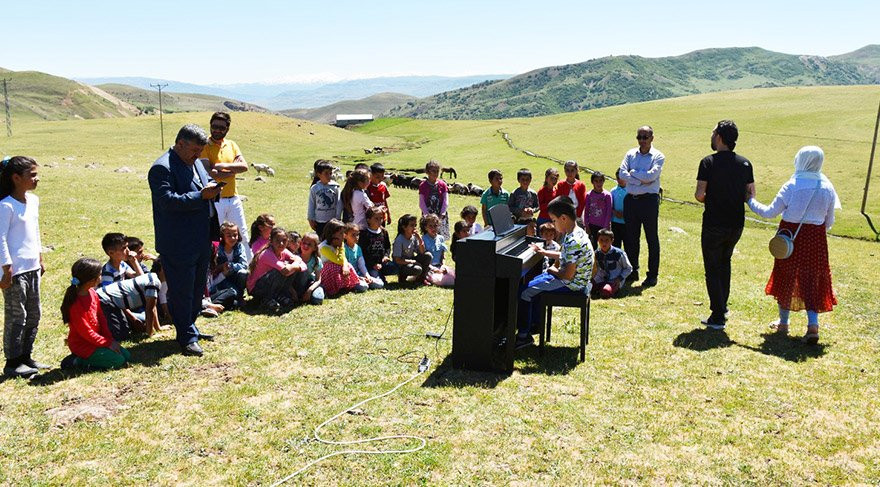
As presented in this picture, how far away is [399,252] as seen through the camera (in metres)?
11.5

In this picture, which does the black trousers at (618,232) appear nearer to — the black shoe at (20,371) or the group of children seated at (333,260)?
the group of children seated at (333,260)

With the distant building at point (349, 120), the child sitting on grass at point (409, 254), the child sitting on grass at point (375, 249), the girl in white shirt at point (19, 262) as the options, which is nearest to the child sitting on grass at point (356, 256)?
the child sitting on grass at point (375, 249)

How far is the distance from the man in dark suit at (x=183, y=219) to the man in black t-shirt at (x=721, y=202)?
671cm

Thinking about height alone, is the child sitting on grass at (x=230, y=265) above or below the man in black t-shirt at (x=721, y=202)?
below

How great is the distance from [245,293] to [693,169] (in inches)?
1298

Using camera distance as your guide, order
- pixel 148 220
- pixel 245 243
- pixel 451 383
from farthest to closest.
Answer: pixel 148 220, pixel 245 243, pixel 451 383

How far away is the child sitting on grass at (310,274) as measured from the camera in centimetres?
989

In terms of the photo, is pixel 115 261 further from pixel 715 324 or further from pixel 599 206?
pixel 599 206

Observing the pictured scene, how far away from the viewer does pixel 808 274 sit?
821 cm

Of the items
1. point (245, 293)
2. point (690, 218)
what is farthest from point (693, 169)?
point (245, 293)

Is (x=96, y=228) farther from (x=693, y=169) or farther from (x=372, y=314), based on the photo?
(x=693, y=169)

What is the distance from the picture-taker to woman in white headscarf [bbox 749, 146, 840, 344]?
805 centimetres

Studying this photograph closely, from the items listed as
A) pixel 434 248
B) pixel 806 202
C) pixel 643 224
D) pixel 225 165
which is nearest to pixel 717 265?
pixel 806 202

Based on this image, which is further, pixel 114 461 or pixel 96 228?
pixel 96 228
